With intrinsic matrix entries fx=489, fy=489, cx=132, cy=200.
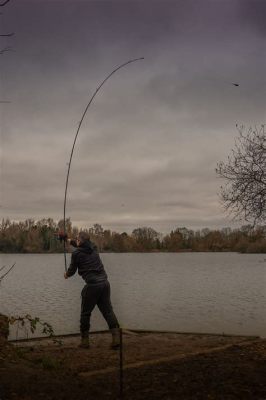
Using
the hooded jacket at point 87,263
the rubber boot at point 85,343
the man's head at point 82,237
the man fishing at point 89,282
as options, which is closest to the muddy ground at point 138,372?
the rubber boot at point 85,343

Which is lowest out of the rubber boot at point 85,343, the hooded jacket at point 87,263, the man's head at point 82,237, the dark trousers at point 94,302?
the rubber boot at point 85,343

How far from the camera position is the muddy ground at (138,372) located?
615 cm

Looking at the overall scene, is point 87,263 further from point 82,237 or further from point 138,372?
point 138,372

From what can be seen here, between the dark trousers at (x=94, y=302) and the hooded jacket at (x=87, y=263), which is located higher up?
the hooded jacket at (x=87, y=263)

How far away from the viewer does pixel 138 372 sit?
24.2 ft

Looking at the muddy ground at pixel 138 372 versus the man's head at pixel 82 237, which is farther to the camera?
the man's head at pixel 82 237

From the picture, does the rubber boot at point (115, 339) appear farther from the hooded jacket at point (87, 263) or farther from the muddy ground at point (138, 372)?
the hooded jacket at point (87, 263)

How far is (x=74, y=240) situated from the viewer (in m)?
10.0

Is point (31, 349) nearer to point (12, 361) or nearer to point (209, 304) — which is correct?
point (12, 361)

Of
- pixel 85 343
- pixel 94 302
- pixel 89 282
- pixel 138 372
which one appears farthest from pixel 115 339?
pixel 138 372

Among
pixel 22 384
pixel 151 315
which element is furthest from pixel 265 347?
pixel 151 315

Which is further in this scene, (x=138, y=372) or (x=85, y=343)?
(x=85, y=343)

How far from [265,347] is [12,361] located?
191 inches

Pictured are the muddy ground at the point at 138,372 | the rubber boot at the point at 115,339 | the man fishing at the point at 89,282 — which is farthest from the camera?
the man fishing at the point at 89,282
